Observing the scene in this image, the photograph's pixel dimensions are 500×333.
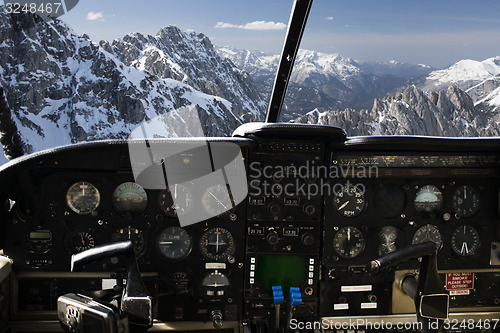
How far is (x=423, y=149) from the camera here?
2580 mm

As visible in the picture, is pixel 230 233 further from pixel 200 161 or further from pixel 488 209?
pixel 488 209

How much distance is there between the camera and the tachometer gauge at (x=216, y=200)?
2639 mm

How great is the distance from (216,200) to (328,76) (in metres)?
1.55

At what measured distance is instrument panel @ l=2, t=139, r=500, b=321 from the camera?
2566mm

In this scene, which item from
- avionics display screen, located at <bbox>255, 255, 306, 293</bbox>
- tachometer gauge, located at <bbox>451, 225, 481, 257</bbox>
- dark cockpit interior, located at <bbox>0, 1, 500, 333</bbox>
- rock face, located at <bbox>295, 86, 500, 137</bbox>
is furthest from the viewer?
rock face, located at <bbox>295, 86, 500, 137</bbox>

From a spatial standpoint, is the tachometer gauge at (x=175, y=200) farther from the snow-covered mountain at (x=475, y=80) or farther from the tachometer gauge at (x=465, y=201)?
the snow-covered mountain at (x=475, y=80)

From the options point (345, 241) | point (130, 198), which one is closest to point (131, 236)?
point (130, 198)

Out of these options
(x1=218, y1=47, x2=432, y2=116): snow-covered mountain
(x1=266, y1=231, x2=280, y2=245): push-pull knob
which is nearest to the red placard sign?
(x1=266, y1=231, x2=280, y2=245): push-pull knob

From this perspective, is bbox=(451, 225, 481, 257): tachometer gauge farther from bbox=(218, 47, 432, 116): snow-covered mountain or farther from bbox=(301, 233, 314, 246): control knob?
bbox=(218, 47, 432, 116): snow-covered mountain

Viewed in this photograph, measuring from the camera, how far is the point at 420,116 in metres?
3.29

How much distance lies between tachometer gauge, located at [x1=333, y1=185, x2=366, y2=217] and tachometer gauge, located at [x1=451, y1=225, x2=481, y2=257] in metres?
0.73

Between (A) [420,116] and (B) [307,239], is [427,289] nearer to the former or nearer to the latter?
(B) [307,239]

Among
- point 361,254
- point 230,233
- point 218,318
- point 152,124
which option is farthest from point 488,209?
point 152,124

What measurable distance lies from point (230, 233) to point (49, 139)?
147cm
